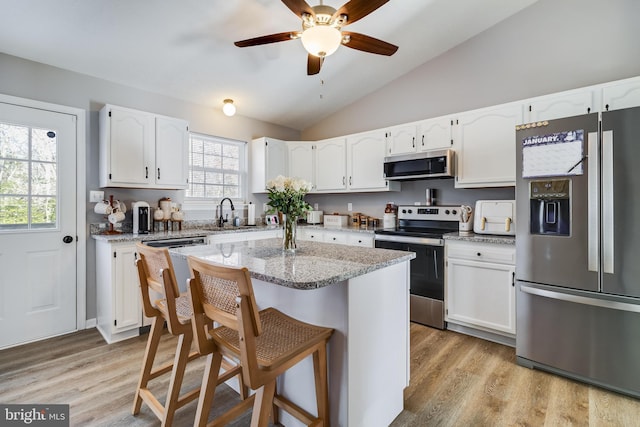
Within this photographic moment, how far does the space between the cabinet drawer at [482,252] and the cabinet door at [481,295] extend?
0.04 meters

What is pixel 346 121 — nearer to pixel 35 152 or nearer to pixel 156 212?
pixel 156 212

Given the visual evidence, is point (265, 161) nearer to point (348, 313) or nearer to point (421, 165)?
point (421, 165)

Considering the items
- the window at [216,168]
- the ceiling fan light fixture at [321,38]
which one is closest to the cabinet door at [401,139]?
the ceiling fan light fixture at [321,38]

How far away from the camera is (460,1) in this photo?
9.42 feet

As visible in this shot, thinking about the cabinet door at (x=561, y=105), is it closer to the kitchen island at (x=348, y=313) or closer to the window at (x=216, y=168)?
the kitchen island at (x=348, y=313)

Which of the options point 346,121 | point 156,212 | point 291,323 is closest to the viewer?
point 291,323

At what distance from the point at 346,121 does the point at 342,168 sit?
0.84 metres

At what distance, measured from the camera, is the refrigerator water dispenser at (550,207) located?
2096mm

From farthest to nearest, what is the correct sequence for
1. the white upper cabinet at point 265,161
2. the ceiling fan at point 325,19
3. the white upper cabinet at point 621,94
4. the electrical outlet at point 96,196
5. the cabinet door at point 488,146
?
1. the white upper cabinet at point 265,161
2. the electrical outlet at point 96,196
3. the cabinet door at point 488,146
4. the white upper cabinet at point 621,94
5. the ceiling fan at point 325,19

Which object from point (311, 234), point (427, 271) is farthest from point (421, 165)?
point (311, 234)

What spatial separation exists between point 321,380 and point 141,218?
260 cm

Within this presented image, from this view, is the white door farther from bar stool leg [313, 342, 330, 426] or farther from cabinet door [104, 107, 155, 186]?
bar stool leg [313, 342, 330, 426]

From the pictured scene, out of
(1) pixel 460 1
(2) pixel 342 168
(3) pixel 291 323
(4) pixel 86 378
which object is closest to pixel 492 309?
(3) pixel 291 323

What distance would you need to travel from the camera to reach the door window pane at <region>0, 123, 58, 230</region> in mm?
2578
